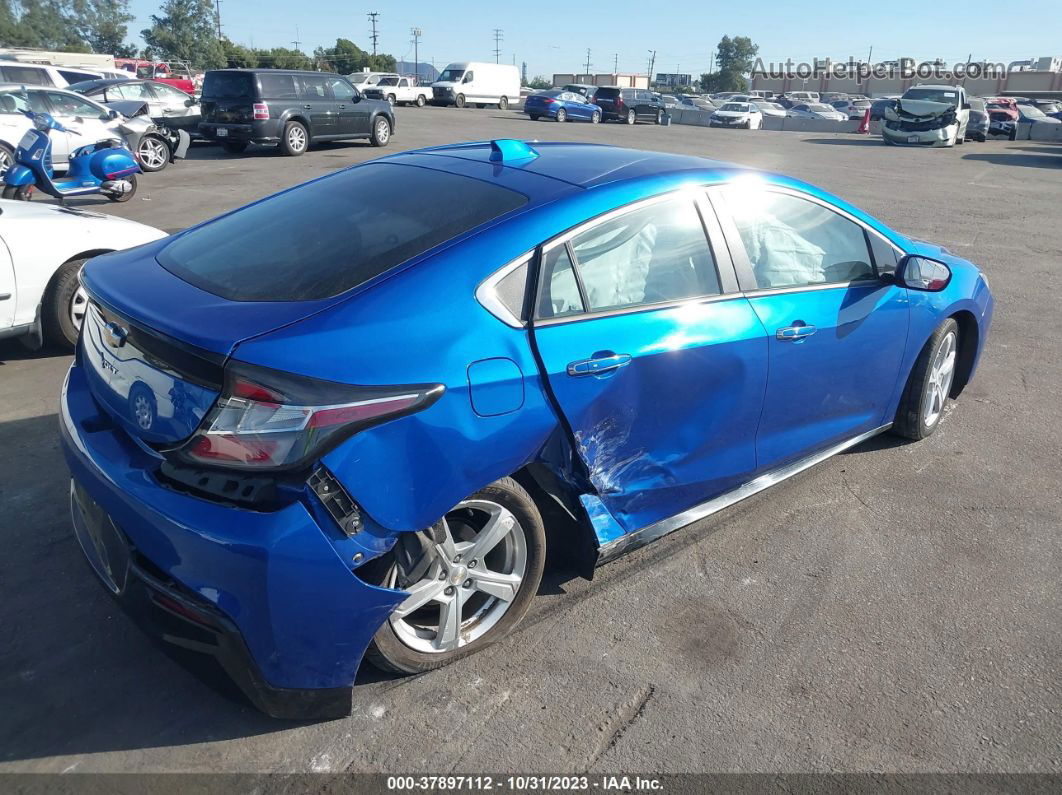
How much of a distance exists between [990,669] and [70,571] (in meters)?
3.42

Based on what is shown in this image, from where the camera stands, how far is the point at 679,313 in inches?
120

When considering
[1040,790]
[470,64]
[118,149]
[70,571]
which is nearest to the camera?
[1040,790]

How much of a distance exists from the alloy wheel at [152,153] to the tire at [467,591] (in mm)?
14173

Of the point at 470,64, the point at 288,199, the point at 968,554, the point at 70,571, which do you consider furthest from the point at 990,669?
the point at 470,64

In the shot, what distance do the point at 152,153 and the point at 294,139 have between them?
367 centimetres

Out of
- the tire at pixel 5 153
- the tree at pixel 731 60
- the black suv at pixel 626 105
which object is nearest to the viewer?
the tire at pixel 5 153

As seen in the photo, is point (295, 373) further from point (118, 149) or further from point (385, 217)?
point (118, 149)

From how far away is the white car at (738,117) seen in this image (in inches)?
1479

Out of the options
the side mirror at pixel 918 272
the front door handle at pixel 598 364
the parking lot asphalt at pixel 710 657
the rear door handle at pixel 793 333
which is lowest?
the parking lot asphalt at pixel 710 657

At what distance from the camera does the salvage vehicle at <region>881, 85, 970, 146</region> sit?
25578 millimetres

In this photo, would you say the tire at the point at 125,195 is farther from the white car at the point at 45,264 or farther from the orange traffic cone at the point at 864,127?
the orange traffic cone at the point at 864,127

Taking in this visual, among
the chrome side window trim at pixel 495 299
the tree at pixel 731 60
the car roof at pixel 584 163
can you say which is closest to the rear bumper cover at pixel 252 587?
the chrome side window trim at pixel 495 299

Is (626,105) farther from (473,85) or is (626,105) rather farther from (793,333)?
(793,333)

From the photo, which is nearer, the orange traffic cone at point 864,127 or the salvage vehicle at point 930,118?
the salvage vehicle at point 930,118
